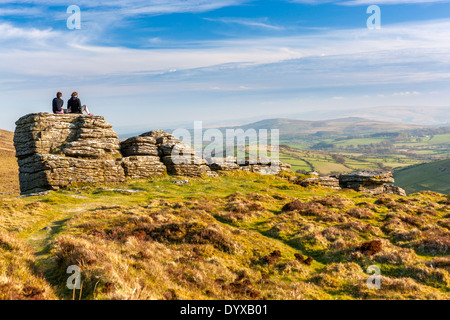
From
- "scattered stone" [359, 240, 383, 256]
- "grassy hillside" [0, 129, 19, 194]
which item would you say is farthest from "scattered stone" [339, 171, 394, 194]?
"grassy hillside" [0, 129, 19, 194]

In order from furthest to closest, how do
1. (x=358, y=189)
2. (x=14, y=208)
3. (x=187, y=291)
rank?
(x=358, y=189) → (x=14, y=208) → (x=187, y=291)

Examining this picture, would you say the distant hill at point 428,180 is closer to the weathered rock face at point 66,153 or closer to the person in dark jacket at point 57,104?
the weathered rock face at point 66,153

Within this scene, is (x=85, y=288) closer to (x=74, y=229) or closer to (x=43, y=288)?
(x=43, y=288)

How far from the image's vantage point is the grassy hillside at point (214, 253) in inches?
380

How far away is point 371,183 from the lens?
2174 inches

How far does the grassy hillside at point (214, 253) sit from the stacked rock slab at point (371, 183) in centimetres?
2988

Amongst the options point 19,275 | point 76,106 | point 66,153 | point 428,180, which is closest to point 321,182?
point 66,153

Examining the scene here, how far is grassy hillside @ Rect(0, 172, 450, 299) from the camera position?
9648 mm

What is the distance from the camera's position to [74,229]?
17094 mm

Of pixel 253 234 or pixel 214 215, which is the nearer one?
pixel 253 234

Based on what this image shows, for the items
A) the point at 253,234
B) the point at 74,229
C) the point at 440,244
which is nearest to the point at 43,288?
the point at 74,229

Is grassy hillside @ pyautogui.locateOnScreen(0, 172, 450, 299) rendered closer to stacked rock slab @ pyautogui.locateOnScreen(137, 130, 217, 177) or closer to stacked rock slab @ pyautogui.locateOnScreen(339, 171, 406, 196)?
stacked rock slab @ pyautogui.locateOnScreen(137, 130, 217, 177)

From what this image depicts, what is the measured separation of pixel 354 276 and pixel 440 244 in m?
8.54

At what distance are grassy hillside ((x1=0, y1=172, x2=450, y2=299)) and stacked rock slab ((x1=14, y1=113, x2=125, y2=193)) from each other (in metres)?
7.38
